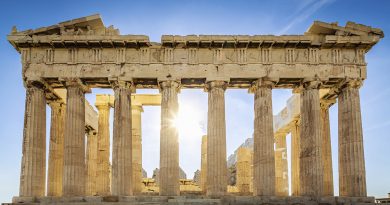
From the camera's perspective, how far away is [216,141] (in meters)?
28.3

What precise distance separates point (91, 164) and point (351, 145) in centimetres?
1814

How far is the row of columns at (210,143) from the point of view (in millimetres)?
27828

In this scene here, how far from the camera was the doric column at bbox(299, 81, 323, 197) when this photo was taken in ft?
91.6

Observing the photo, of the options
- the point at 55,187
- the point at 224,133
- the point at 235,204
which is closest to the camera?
the point at 235,204

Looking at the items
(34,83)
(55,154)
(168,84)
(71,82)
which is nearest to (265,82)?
(168,84)

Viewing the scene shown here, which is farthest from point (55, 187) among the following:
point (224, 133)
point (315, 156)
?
point (315, 156)

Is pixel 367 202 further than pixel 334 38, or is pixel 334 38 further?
pixel 334 38

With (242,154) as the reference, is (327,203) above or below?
below

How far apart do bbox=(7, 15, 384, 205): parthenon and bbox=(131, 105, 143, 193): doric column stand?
6288 millimetres

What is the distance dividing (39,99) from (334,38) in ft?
55.4

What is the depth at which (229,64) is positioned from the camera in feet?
95.7

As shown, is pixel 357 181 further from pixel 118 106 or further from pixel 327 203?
pixel 118 106

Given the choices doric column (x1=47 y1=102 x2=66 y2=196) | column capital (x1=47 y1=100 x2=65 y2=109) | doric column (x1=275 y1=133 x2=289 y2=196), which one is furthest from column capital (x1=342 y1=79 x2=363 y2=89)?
column capital (x1=47 y1=100 x2=65 y2=109)

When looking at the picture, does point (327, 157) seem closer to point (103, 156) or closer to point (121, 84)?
point (121, 84)
